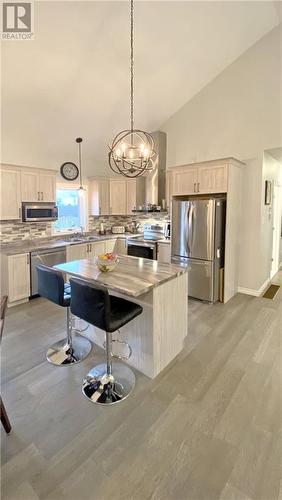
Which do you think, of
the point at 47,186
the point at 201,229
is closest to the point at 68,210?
the point at 47,186

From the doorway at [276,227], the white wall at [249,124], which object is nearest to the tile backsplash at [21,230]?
the white wall at [249,124]

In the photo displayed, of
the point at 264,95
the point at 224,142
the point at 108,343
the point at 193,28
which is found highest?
the point at 193,28

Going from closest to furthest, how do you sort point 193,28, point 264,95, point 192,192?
point 193,28
point 264,95
point 192,192

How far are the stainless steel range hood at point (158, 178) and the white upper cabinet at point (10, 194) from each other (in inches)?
103

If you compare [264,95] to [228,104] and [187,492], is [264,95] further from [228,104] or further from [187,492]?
[187,492]

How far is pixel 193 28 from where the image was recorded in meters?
3.77

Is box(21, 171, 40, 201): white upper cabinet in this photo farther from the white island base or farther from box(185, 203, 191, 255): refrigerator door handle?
the white island base

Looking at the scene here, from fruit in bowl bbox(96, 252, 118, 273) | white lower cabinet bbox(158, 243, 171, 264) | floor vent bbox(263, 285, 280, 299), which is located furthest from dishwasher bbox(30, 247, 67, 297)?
floor vent bbox(263, 285, 280, 299)

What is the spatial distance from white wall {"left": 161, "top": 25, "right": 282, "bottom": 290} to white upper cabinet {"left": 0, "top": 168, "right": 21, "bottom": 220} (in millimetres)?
3375

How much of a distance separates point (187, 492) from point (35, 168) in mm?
4637

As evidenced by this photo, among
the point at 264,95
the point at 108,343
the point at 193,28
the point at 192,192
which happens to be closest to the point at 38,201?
the point at 192,192

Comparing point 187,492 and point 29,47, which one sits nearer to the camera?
point 187,492

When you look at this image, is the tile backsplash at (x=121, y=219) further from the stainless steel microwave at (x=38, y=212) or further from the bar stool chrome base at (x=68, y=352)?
the bar stool chrome base at (x=68, y=352)

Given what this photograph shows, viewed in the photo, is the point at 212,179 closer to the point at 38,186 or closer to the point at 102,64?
the point at 102,64
